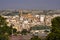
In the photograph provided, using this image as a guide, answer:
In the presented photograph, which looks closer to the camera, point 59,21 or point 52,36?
point 52,36

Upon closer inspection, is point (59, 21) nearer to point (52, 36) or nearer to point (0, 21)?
point (52, 36)

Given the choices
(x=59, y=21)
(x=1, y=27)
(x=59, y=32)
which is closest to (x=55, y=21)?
(x=59, y=21)

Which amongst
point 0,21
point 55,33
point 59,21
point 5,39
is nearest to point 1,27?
point 0,21

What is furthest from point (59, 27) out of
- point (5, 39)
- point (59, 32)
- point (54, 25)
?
point (5, 39)

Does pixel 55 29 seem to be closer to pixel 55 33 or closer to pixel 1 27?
pixel 55 33

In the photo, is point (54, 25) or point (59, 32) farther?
point (54, 25)

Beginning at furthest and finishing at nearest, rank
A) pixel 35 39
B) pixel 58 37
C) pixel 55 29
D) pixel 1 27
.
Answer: pixel 1 27, pixel 35 39, pixel 55 29, pixel 58 37

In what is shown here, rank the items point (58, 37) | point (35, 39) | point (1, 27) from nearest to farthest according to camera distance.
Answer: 1. point (58, 37)
2. point (35, 39)
3. point (1, 27)

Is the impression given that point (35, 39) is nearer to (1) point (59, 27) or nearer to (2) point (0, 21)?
(1) point (59, 27)

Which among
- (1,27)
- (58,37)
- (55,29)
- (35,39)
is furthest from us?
(1,27)
